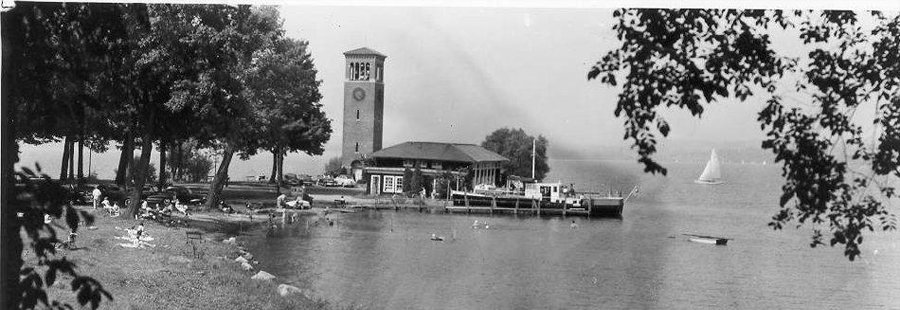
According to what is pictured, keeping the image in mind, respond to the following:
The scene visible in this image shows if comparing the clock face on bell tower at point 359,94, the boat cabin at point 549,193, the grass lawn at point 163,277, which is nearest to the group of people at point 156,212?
the grass lawn at point 163,277

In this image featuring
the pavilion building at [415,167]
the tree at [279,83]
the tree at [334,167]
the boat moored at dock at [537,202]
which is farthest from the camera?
the boat moored at dock at [537,202]

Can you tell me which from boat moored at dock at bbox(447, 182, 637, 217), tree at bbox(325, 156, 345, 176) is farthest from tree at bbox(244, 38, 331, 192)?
boat moored at dock at bbox(447, 182, 637, 217)

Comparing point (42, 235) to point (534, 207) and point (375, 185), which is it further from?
point (534, 207)

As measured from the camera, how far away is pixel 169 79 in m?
11.8

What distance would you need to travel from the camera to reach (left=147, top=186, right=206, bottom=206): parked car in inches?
773

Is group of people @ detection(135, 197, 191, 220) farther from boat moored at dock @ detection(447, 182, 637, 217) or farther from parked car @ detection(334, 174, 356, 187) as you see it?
parked car @ detection(334, 174, 356, 187)

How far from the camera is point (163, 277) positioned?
930cm

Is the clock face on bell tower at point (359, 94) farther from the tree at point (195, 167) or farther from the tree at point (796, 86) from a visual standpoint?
the tree at point (195, 167)

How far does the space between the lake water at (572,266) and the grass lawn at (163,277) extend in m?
1.72

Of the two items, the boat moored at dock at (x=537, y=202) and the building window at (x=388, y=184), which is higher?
the building window at (x=388, y=184)

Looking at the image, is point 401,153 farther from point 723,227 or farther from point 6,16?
point 6,16

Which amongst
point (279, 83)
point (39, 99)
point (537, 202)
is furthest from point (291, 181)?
point (39, 99)

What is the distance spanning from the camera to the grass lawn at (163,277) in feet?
26.1

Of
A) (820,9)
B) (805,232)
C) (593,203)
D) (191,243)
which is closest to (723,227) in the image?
(805,232)
